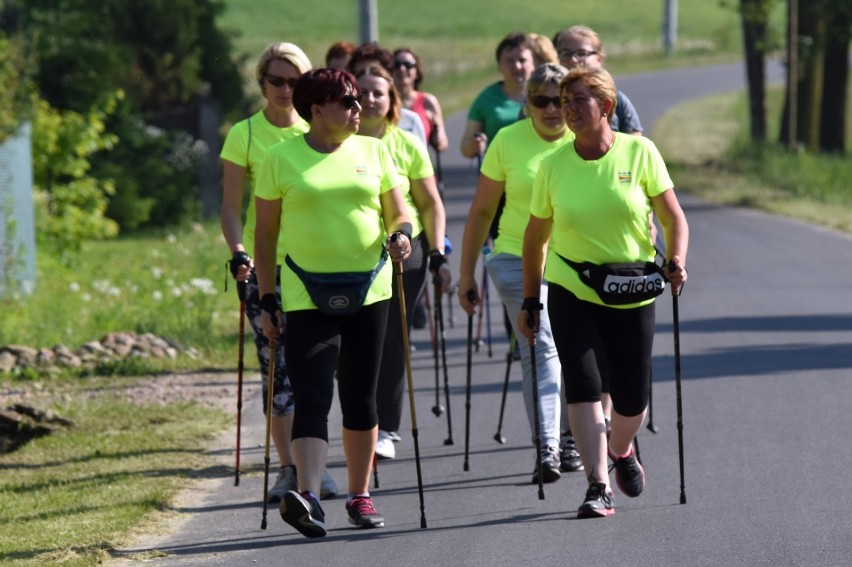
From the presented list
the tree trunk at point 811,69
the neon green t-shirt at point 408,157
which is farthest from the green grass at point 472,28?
the neon green t-shirt at point 408,157

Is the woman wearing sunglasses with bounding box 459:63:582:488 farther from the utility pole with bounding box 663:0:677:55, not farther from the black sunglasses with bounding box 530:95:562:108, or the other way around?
the utility pole with bounding box 663:0:677:55

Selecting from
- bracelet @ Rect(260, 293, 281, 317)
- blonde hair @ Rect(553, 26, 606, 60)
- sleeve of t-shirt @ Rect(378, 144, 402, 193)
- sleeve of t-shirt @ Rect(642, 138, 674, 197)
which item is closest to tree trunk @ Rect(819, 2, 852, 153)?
blonde hair @ Rect(553, 26, 606, 60)

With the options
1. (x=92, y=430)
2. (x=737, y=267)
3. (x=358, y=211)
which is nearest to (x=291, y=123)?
(x=358, y=211)

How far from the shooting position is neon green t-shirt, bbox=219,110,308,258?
301 inches

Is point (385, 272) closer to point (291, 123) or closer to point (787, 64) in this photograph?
point (291, 123)

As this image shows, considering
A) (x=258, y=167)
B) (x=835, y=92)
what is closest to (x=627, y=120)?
(x=258, y=167)

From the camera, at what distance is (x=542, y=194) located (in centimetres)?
698

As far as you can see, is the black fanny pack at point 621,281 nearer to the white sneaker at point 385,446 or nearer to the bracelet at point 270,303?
the bracelet at point 270,303

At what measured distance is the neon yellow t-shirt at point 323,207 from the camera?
6684mm

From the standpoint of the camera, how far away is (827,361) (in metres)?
10.9

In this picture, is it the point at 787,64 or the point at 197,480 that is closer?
the point at 197,480

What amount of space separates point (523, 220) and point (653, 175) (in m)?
1.18

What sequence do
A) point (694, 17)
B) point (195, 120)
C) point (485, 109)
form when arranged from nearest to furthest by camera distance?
1. point (485, 109)
2. point (195, 120)
3. point (694, 17)

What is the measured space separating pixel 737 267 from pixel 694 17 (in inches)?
3024
